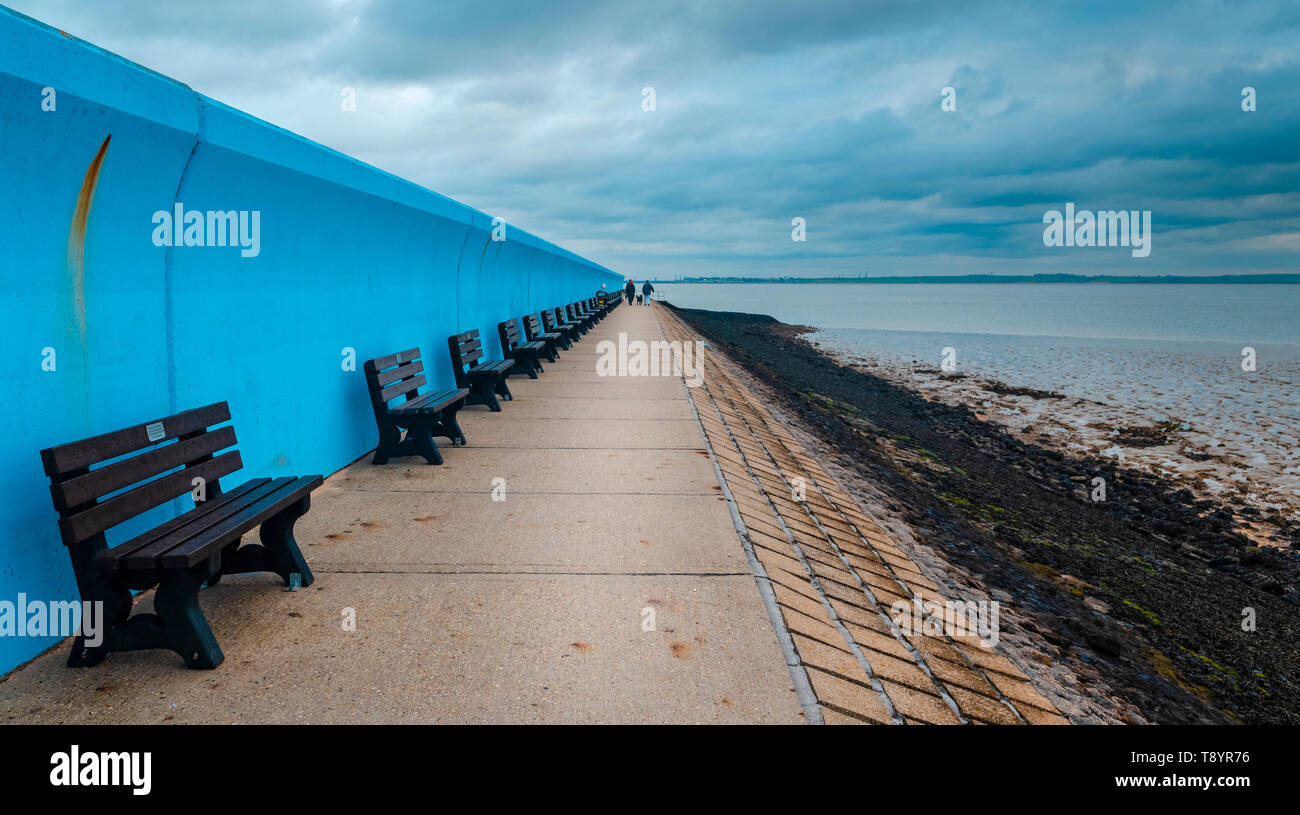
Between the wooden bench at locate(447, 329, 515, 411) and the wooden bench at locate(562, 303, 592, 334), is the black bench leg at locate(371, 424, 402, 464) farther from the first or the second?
the wooden bench at locate(562, 303, 592, 334)

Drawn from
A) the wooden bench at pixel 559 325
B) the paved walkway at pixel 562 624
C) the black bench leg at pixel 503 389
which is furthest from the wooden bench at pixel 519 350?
the paved walkway at pixel 562 624

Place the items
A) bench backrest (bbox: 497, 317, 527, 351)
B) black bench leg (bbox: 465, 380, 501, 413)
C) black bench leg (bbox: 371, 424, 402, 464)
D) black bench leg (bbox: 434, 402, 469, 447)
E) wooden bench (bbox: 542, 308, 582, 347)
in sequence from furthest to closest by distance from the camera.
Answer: wooden bench (bbox: 542, 308, 582, 347), bench backrest (bbox: 497, 317, 527, 351), black bench leg (bbox: 465, 380, 501, 413), black bench leg (bbox: 434, 402, 469, 447), black bench leg (bbox: 371, 424, 402, 464)

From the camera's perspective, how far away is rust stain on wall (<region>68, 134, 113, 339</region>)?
2984 mm

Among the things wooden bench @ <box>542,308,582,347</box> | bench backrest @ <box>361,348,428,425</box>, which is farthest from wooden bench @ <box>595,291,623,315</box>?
bench backrest @ <box>361,348,428,425</box>

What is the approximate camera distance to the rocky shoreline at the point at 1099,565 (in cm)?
464

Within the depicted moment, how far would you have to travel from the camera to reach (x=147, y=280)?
3475mm

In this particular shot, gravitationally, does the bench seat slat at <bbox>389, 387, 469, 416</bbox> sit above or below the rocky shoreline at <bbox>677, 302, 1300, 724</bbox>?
above

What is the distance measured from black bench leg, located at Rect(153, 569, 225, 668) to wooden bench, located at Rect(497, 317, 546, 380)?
8.01 meters

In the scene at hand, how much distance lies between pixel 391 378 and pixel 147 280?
2709 millimetres

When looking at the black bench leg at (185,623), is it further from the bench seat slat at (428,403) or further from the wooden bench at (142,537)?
the bench seat slat at (428,403)

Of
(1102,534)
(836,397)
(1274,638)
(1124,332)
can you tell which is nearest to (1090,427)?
(836,397)

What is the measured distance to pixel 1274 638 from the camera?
5871 mm
